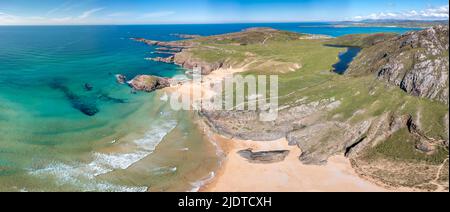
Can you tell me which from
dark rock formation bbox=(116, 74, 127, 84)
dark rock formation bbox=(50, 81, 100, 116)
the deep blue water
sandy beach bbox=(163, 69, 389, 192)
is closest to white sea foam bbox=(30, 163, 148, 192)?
sandy beach bbox=(163, 69, 389, 192)

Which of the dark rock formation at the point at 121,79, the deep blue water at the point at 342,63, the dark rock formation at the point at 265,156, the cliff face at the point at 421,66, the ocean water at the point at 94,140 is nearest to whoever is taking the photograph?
the ocean water at the point at 94,140

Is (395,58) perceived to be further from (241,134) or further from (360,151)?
(241,134)

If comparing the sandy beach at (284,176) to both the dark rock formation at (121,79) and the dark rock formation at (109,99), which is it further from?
the dark rock formation at (121,79)

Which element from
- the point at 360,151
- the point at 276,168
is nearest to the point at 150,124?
the point at 276,168

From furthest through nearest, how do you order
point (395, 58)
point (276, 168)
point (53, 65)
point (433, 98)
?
1. point (53, 65)
2. point (395, 58)
3. point (433, 98)
4. point (276, 168)

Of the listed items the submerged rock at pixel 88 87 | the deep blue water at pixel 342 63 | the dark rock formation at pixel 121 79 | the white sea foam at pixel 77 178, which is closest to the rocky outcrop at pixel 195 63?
the dark rock formation at pixel 121 79

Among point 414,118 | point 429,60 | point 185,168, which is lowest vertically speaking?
point 185,168

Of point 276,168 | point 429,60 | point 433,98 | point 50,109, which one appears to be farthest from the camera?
point 50,109
